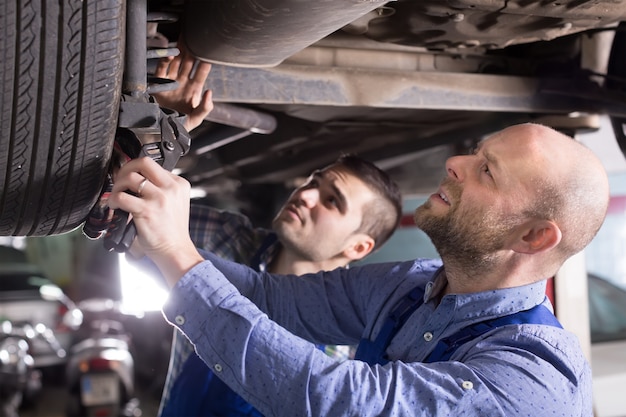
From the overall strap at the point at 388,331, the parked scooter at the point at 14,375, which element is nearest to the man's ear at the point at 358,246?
the overall strap at the point at 388,331

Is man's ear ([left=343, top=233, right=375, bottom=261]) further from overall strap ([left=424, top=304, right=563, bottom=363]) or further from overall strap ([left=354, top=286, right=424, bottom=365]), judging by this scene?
overall strap ([left=424, top=304, right=563, bottom=363])

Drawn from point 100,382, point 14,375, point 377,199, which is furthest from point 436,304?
point 14,375

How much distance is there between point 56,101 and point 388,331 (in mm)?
747

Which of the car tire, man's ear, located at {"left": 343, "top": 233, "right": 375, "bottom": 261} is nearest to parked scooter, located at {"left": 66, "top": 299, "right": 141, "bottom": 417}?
man's ear, located at {"left": 343, "top": 233, "right": 375, "bottom": 261}

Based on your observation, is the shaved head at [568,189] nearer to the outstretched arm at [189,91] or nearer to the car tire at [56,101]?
the outstretched arm at [189,91]

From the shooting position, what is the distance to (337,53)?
69.0 inches

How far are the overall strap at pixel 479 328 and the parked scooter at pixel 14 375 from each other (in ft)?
13.0

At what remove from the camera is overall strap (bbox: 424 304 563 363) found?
4.12ft

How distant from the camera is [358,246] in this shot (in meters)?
2.13

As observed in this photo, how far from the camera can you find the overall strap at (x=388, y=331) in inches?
55.3

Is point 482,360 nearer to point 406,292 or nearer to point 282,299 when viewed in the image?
point 406,292

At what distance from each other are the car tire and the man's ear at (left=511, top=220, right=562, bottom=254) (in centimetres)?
71

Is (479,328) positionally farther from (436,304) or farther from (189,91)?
(189,91)

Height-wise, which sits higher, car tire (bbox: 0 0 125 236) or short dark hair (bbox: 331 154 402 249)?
car tire (bbox: 0 0 125 236)
